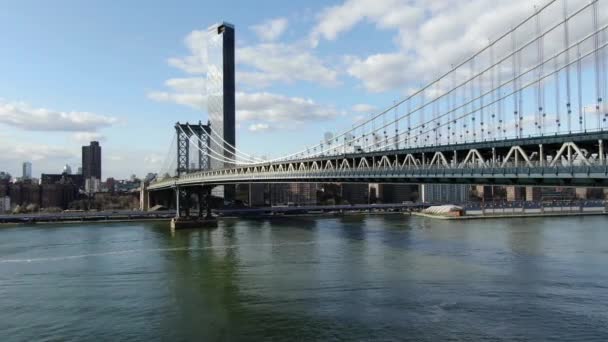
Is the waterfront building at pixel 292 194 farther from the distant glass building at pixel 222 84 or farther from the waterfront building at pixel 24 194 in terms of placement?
the waterfront building at pixel 24 194

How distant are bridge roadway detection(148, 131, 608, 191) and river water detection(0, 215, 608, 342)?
4.84m

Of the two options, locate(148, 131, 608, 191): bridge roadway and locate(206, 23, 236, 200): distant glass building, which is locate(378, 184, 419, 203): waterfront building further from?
locate(148, 131, 608, 191): bridge roadway

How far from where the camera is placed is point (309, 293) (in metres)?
20.5

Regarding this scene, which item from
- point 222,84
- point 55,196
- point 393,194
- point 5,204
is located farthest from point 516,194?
point 5,204

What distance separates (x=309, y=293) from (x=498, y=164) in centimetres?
1052

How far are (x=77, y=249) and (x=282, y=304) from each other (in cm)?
2517

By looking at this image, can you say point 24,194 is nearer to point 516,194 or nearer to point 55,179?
point 55,179

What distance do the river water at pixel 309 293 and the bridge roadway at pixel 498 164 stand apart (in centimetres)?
484

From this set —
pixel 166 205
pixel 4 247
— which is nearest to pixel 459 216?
pixel 166 205

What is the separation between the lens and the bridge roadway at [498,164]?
709 inches

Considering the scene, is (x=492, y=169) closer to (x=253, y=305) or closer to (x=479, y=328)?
(x=479, y=328)

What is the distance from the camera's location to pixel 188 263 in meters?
30.2

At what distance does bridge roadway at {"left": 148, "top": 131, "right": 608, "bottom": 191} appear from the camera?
18.0 metres

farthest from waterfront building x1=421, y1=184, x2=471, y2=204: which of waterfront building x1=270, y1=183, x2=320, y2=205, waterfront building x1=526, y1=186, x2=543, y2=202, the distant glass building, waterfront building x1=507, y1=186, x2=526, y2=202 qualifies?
the distant glass building
